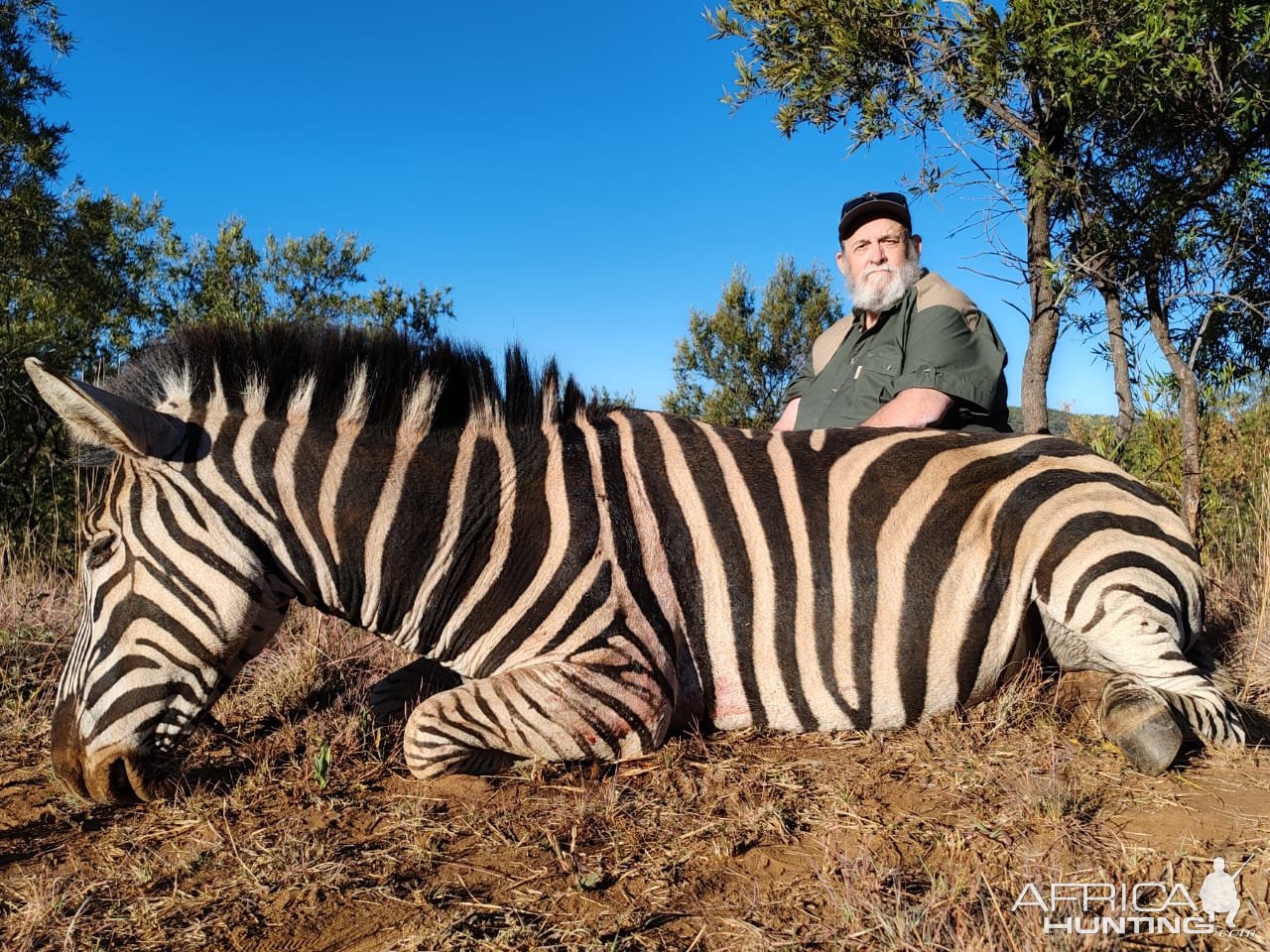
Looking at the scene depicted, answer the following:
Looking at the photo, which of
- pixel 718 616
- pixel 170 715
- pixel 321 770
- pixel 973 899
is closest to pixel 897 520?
pixel 718 616

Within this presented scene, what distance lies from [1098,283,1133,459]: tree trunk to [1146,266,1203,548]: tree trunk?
290 mm

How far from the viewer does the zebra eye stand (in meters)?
2.72

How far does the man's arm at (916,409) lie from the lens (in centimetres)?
398

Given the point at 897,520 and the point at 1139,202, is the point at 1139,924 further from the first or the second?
the point at 1139,202

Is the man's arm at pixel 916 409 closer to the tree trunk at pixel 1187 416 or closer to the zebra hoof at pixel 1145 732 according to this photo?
the zebra hoof at pixel 1145 732

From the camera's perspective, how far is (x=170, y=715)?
8.66 ft

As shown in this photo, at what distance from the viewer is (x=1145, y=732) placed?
103 inches

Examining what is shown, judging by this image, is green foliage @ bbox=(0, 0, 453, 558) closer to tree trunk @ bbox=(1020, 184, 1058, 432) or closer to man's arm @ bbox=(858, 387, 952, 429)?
man's arm @ bbox=(858, 387, 952, 429)

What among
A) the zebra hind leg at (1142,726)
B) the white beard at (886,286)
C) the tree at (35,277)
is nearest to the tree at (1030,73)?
the white beard at (886,286)

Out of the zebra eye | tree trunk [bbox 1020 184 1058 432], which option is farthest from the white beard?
the zebra eye
